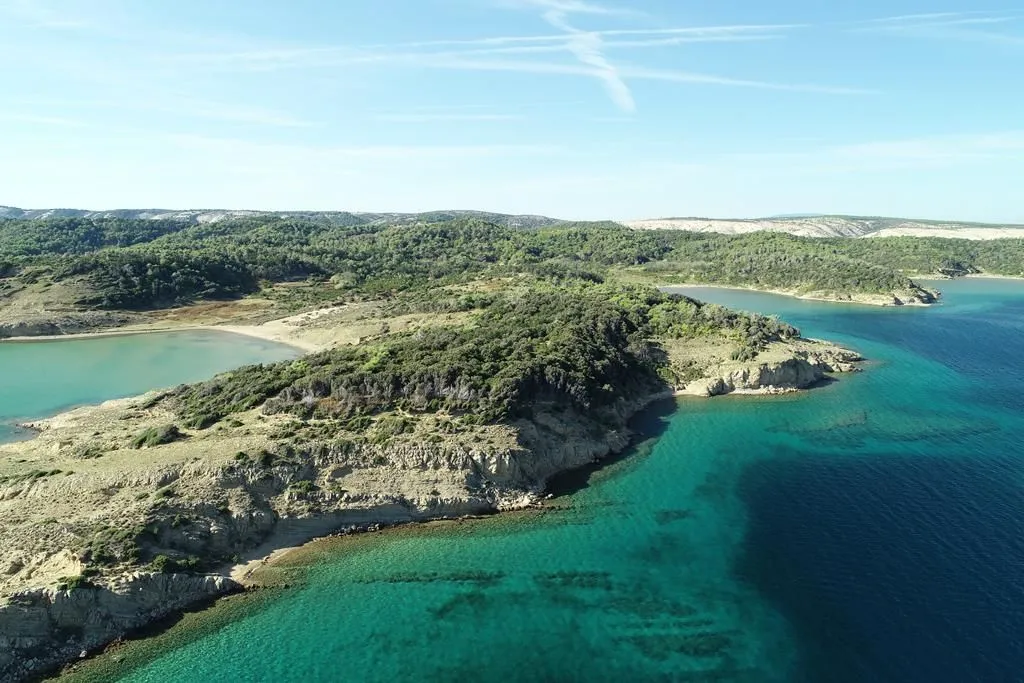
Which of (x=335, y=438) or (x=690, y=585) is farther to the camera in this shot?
(x=335, y=438)

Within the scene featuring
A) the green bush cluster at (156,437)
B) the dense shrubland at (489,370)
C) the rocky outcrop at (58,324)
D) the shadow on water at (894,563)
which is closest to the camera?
the shadow on water at (894,563)

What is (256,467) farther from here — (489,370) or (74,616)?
(489,370)

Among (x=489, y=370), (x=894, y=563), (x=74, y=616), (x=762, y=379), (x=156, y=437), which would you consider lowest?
(x=74, y=616)

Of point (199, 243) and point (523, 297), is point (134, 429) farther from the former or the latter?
point (199, 243)

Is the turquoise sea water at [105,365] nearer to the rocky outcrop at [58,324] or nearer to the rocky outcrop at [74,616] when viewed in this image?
the rocky outcrop at [58,324]

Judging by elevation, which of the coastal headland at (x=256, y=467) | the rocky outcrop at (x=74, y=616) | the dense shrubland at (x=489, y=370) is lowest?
the rocky outcrop at (x=74, y=616)

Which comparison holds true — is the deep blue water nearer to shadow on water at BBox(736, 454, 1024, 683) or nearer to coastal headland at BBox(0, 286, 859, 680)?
shadow on water at BBox(736, 454, 1024, 683)

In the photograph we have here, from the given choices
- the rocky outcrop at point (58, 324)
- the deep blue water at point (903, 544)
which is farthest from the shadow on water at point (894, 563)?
the rocky outcrop at point (58, 324)

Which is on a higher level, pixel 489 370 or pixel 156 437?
pixel 489 370

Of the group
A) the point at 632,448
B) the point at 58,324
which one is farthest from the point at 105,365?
the point at 632,448
